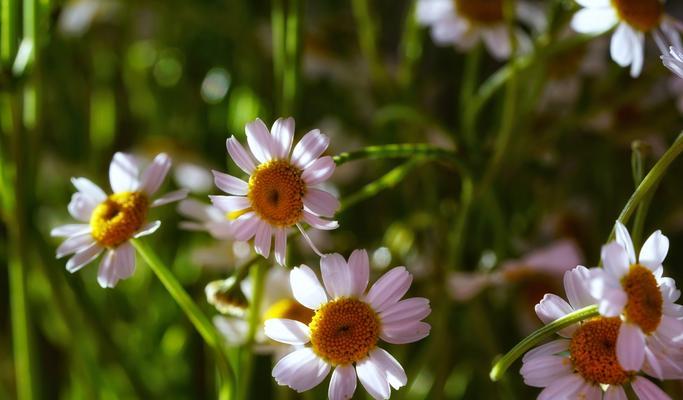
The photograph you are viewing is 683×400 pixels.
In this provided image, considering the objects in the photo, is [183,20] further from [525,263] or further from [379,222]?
[525,263]

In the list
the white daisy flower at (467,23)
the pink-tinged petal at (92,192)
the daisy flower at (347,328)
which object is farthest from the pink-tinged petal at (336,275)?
the white daisy flower at (467,23)

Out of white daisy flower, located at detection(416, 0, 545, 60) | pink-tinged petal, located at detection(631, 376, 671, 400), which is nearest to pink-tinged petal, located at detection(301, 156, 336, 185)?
pink-tinged petal, located at detection(631, 376, 671, 400)

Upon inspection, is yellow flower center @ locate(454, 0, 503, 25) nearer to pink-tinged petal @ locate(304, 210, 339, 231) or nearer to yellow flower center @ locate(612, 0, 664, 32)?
yellow flower center @ locate(612, 0, 664, 32)

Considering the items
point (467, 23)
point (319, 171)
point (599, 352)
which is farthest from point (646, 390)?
point (467, 23)

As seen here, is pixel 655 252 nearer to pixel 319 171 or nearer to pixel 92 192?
pixel 319 171

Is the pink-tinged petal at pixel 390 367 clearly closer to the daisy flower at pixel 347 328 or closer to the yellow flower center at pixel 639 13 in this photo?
the daisy flower at pixel 347 328

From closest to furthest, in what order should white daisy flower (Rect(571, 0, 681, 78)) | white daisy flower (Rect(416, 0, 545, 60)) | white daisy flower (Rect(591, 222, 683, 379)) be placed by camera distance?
white daisy flower (Rect(591, 222, 683, 379)) < white daisy flower (Rect(571, 0, 681, 78)) < white daisy flower (Rect(416, 0, 545, 60))
